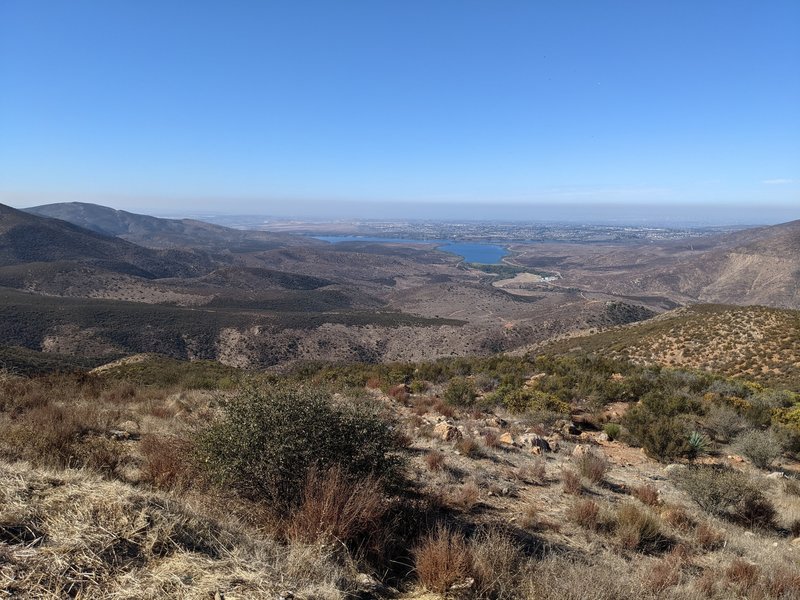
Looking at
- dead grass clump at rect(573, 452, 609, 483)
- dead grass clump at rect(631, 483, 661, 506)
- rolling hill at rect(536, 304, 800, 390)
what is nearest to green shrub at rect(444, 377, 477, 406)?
dead grass clump at rect(573, 452, 609, 483)

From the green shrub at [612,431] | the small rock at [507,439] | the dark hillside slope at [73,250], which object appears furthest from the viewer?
the dark hillside slope at [73,250]

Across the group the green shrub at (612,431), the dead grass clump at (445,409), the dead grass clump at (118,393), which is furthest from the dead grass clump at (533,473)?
the dead grass clump at (118,393)

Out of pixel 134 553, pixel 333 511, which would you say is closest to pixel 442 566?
pixel 333 511

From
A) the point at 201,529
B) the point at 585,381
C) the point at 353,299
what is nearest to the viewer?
the point at 201,529

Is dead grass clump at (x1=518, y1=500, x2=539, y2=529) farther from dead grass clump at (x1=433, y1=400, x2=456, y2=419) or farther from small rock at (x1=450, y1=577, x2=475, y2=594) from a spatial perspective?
dead grass clump at (x1=433, y1=400, x2=456, y2=419)

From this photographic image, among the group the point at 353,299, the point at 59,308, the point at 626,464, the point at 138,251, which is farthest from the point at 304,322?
the point at 138,251

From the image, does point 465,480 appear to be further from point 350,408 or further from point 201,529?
point 201,529

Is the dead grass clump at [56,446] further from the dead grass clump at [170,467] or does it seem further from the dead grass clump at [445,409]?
the dead grass clump at [445,409]
